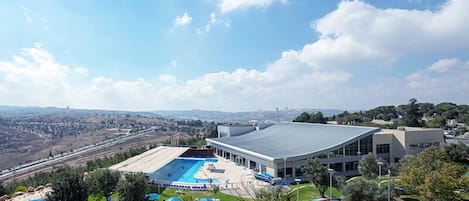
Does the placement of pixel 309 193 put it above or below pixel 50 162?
above

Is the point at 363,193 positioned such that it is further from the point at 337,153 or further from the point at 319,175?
the point at 337,153

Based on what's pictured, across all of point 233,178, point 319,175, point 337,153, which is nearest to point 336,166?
point 337,153

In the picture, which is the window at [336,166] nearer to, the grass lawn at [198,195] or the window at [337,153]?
the window at [337,153]

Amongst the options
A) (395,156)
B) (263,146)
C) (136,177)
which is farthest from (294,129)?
(136,177)

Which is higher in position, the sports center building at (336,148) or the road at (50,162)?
the sports center building at (336,148)

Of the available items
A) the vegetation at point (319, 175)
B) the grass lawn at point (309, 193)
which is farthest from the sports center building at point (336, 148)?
the vegetation at point (319, 175)
